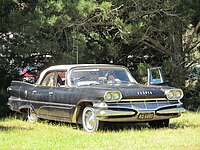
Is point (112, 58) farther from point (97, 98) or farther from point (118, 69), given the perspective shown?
point (97, 98)

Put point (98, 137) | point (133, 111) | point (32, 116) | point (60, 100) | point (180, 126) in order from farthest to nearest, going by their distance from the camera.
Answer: point (32, 116)
point (180, 126)
point (60, 100)
point (133, 111)
point (98, 137)

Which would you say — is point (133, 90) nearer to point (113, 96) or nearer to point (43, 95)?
point (113, 96)

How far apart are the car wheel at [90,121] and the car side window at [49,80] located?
160 cm

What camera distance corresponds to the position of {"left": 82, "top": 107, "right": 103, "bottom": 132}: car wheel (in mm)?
8758

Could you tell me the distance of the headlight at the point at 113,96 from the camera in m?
8.49

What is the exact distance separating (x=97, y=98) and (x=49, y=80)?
89.8 inches

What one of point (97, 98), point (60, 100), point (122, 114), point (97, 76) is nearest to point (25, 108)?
point (60, 100)

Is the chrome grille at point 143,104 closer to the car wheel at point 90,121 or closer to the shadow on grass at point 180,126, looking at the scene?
the car wheel at point 90,121

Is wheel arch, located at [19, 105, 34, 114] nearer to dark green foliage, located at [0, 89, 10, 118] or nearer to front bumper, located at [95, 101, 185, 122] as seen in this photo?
dark green foliage, located at [0, 89, 10, 118]

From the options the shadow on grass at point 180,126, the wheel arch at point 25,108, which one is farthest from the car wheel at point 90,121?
the wheel arch at point 25,108

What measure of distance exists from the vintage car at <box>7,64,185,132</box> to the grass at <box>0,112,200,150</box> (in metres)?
0.29

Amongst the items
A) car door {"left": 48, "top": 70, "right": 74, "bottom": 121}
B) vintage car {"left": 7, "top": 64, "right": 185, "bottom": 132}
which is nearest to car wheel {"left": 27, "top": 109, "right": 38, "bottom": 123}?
vintage car {"left": 7, "top": 64, "right": 185, "bottom": 132}

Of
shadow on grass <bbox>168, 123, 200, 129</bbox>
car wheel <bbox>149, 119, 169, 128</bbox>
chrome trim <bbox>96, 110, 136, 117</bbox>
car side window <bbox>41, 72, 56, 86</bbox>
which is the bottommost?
shadow on grass <bbox>168, 123, 200, 129</bbox>

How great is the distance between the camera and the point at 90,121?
8.97 metres
